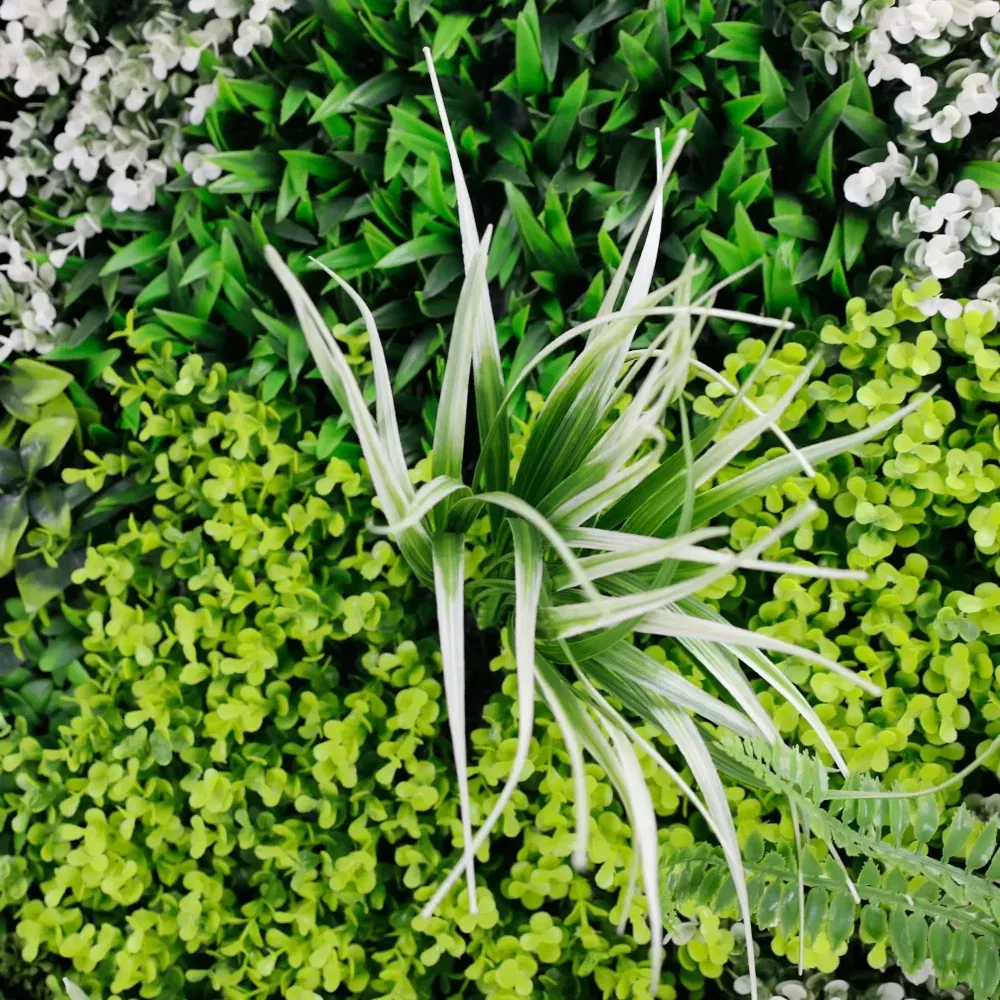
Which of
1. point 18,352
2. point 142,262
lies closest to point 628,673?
point 142,262

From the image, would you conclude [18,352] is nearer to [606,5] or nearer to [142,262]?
[142,262]

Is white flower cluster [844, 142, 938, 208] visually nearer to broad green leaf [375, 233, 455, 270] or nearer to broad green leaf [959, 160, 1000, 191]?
broad green leaf [959, 160, 1000, 191]

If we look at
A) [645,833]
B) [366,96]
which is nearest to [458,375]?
[645,833]

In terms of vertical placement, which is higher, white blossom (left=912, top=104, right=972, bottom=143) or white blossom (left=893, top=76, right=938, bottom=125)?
white blossom (left=893, top=76, right=938, bottom=125)

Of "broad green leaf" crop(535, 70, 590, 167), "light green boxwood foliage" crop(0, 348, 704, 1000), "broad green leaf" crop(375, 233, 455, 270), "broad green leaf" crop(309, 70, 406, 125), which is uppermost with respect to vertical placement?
"broad green leaf" crop(309, 70, 406, 125)

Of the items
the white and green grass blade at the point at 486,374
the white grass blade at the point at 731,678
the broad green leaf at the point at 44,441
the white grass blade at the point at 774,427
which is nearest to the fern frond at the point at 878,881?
the white grass blade at the point at 731,678

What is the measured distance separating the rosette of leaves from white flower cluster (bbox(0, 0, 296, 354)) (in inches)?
27.7

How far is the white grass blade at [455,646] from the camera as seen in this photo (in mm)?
728

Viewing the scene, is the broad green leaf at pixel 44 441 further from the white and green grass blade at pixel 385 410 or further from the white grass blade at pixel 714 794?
the white grass blade at pixel 714 794

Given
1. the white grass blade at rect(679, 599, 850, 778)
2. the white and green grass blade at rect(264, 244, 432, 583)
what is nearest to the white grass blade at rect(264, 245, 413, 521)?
the white and green grass blade at rect(264, 244, 432, 583)

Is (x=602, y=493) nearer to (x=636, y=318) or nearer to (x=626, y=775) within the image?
(x=636, y=318)

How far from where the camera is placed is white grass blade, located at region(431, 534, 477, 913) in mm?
728

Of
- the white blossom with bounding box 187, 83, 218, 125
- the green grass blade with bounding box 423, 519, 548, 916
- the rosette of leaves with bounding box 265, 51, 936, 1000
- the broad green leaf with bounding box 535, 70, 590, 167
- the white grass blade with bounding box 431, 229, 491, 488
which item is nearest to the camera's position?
the green grass blade with bounding box 423, 519, 548, 916

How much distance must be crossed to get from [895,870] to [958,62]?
1.05 m
